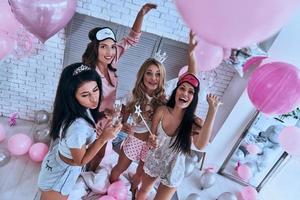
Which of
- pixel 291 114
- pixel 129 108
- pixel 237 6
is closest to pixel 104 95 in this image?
pixel 129 108

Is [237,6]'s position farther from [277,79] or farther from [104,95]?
[104,95]

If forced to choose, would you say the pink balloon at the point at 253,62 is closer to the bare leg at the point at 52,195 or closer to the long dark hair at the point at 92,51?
the long dark hair at the point at 92,51

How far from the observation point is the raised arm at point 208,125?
1.60 meters

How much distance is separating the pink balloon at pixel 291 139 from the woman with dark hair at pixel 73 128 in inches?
54.4

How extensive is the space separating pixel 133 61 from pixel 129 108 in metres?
0.60

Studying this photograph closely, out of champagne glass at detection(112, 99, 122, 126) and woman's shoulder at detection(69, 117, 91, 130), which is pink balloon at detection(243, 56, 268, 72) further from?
woman's shoulder at detection(69, 117, 91, 130)

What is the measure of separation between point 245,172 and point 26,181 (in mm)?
1931

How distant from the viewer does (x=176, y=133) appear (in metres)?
1.82

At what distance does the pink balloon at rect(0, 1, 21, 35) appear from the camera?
1.80 m

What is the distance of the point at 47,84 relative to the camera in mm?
2584

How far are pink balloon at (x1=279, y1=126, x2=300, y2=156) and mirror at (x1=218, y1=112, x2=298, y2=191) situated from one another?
196 mm

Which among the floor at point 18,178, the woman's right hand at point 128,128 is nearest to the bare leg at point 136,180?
the woman's right hand at point 128,128

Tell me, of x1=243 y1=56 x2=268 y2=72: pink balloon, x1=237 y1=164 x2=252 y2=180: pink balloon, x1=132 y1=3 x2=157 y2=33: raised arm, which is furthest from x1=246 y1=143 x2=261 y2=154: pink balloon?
x1=132 y1=3 x2=157 y2=33: raised arm

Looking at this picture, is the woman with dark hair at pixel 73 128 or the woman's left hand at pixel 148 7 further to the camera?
the woman's left hand at pixel 148 7
